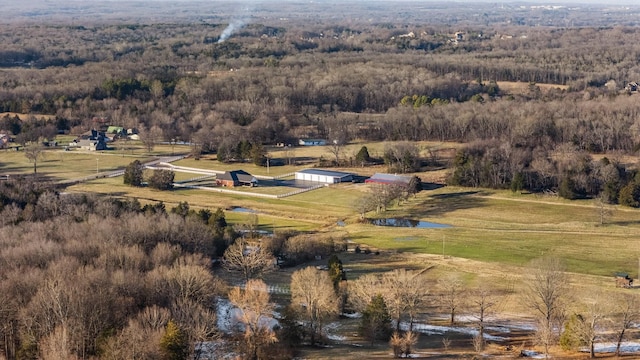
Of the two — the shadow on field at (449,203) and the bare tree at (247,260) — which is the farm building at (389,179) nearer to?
the shadow on field at (449,203)

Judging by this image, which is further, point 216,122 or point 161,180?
point 216,122

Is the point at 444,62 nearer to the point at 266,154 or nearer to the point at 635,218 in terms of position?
the point at 266,154

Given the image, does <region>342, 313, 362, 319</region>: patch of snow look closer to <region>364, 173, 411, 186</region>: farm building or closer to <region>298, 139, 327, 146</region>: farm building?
<region>364, 173, 411, 186</region>: farm building

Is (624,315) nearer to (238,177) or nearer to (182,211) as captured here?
(182,211)

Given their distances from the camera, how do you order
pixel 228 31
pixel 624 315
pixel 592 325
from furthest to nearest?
1. pixel 228 31
2. pixel 624 315
3. pixel 592 325

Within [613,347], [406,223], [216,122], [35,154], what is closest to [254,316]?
[613,347]

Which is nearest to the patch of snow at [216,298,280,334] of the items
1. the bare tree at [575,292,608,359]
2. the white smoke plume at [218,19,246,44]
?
the bare tree at [575,292,608,359]

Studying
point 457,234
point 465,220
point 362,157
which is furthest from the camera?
point 362,157
